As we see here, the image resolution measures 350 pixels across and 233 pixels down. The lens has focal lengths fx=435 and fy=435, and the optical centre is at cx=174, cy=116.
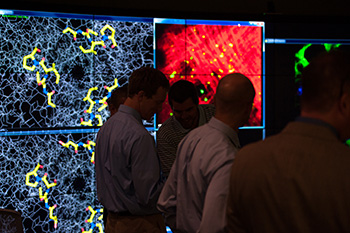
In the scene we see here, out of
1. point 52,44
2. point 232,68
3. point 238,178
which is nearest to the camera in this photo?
point 238,178

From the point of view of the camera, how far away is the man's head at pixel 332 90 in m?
1.11

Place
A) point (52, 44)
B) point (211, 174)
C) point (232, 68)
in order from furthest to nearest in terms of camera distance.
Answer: point (232, 68) → point (52, 44) → point (211, 174)

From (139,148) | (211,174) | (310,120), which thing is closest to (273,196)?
(310,120)

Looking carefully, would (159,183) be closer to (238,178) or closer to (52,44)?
(238,178)

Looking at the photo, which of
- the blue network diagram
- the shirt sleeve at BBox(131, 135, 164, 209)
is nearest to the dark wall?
the blue network diagram

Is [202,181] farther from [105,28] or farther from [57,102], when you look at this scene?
[105,28]

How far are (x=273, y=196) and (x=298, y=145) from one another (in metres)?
0.15

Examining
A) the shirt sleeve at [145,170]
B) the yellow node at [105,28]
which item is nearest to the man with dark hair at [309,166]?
the shirt sleeve at [145,170]

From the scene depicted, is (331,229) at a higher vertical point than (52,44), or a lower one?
lower

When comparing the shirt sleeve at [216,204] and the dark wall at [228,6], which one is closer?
the shirt sleeve at [216,204]

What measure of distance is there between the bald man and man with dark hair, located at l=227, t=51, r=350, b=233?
0.35 m

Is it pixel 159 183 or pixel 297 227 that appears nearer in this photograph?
pixel 297 227

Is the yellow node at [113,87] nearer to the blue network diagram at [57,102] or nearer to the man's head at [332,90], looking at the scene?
the blue network diagram at [57,102]

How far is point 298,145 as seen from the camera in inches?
43.7
